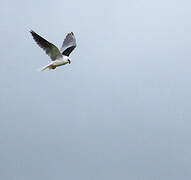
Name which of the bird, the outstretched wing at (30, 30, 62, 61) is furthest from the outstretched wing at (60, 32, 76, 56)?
the outstretched wing at (30, 30, 62, 61)

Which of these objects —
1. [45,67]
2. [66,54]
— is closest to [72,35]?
[66,54]

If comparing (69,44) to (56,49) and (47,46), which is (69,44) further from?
(47,46)

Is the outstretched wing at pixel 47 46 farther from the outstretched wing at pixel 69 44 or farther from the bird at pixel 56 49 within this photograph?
the outstretched wing at pixel 69 44

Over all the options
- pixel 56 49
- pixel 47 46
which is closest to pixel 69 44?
pixel 56 49

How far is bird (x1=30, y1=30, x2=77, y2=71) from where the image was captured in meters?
30.4

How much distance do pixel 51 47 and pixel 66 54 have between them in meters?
4.02

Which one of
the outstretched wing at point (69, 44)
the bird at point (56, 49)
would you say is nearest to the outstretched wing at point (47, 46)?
the bird at point (56, 49)

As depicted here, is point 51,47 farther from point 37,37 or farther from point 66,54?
point 66,54

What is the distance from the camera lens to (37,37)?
3011 cm

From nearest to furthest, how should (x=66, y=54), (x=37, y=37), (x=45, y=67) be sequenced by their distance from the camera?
1. (x=37, y=37)
2. (x=45, y=67)
3. (x=66, y=54)

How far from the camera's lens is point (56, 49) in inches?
1245

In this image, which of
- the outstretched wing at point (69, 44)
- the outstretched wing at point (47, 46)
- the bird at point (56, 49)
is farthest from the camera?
the outstretched wing at point (69, 44)

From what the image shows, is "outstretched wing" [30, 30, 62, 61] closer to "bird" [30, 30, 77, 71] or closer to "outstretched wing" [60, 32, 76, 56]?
"bird" [30, 30, 77, 71]

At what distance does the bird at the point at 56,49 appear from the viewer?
99.7 feet
